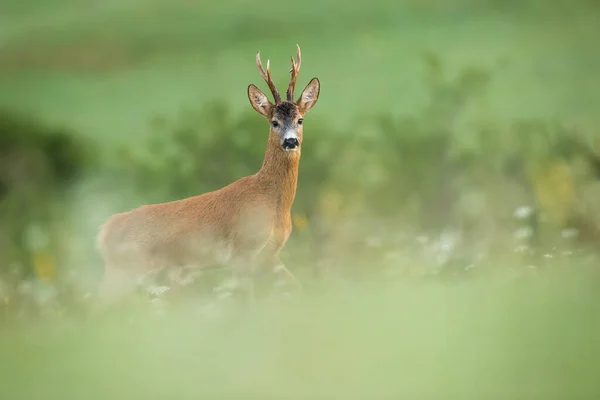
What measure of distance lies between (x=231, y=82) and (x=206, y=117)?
0.14 metres

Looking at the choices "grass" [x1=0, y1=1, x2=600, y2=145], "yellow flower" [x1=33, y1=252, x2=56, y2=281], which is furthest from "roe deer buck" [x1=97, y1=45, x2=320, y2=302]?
"grass" [x1=0, y1=1, x2=600, y2=145]

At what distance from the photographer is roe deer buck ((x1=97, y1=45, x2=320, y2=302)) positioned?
1.99 m

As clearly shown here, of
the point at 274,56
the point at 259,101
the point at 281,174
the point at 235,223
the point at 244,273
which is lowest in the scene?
the point at 244,273

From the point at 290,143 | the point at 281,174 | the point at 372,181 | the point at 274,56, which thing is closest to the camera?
the point at 290,143

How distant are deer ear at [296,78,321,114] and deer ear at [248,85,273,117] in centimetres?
7

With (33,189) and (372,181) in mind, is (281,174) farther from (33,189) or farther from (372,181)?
(33,189)

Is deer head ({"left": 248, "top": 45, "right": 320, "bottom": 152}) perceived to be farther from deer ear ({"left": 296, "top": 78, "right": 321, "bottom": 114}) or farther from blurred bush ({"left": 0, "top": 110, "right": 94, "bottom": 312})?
blurred bush ({"left": 0, "top": 110, "right": 94, "bottom": 312})

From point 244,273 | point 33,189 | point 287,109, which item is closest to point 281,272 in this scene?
point 244,273

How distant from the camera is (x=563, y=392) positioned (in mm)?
1555

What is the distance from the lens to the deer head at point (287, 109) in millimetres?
1973

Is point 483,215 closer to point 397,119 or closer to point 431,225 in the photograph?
point 431,225

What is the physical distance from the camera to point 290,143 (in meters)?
1.96

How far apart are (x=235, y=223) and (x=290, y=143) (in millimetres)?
227

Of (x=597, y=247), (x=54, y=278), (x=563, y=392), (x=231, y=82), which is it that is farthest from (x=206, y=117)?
(x=563, y=392)
